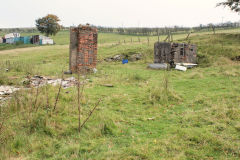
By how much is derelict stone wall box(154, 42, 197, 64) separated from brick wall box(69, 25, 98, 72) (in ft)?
18.6

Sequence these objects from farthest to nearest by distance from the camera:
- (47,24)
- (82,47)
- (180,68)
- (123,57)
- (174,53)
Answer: (47,24), (123,57), (174,53), (180,68), (82,47)

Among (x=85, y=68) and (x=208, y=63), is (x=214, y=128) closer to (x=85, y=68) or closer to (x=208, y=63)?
(x=85, y=68)

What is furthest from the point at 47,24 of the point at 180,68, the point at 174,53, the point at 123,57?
the point at 180,68

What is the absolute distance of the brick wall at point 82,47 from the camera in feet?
35.5

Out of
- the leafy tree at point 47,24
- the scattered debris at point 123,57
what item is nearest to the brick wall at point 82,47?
the scattered debris at point 123,57

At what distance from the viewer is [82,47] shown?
35.6ft

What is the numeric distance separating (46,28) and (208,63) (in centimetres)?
4729

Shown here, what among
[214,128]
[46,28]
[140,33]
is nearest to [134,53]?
[214,128]

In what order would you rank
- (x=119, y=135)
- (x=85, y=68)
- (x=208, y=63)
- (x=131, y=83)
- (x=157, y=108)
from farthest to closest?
(x=208, y=63) < (x=85, y=68) < (x=131, y=83) < (x=157, y=108) < (x=119, y=135)

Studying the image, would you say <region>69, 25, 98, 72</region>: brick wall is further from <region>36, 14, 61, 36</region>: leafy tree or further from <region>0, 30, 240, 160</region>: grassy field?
<region>36, 14, 61, 36</region>: leafy tree

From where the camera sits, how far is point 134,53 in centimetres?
1911

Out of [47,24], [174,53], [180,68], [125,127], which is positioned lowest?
[125,127]

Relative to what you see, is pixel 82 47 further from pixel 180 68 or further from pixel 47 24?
pixel 47 24

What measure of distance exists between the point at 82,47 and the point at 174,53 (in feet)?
22.9
